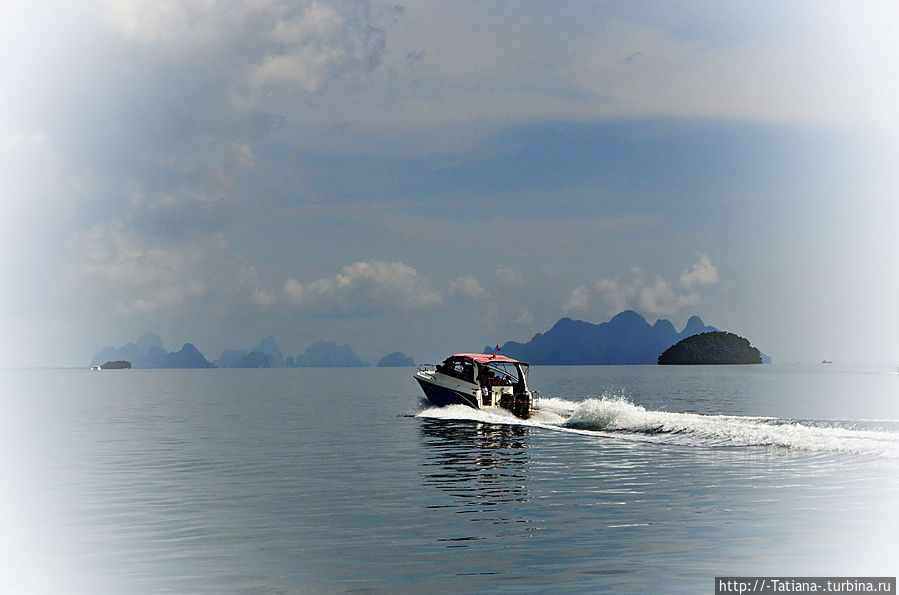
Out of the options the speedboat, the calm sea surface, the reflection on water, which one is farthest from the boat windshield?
the calm sea surface

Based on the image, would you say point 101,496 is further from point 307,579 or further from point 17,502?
point 307,579

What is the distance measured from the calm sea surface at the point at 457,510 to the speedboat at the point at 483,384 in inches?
370

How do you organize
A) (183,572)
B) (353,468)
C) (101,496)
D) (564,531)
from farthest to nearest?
(353,468)
(101,496)
(564,531)
(183,572)

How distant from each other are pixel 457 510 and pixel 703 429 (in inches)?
1000

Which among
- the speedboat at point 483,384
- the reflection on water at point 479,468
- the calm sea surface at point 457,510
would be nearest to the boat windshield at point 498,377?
the speedboat at point 483,384

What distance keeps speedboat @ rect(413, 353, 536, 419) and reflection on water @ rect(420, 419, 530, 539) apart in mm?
4304

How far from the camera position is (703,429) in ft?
151

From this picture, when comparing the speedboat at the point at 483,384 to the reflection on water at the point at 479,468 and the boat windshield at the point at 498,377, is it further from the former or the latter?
the reflection on water at the point at 479,468

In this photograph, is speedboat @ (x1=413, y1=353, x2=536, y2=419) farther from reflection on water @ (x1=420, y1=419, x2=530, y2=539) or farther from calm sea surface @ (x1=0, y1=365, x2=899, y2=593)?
calm sea surface @ (x1=0, y1=365, x2=899, y2=593)

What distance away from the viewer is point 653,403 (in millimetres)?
89875

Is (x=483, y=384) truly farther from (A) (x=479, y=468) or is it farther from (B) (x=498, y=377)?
(A) (x=479, y=468)

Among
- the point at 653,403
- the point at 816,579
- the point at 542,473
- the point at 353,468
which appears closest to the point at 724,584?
the point at 816,579

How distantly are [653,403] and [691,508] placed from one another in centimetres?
6682

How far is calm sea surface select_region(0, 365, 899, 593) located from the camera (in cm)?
1834
